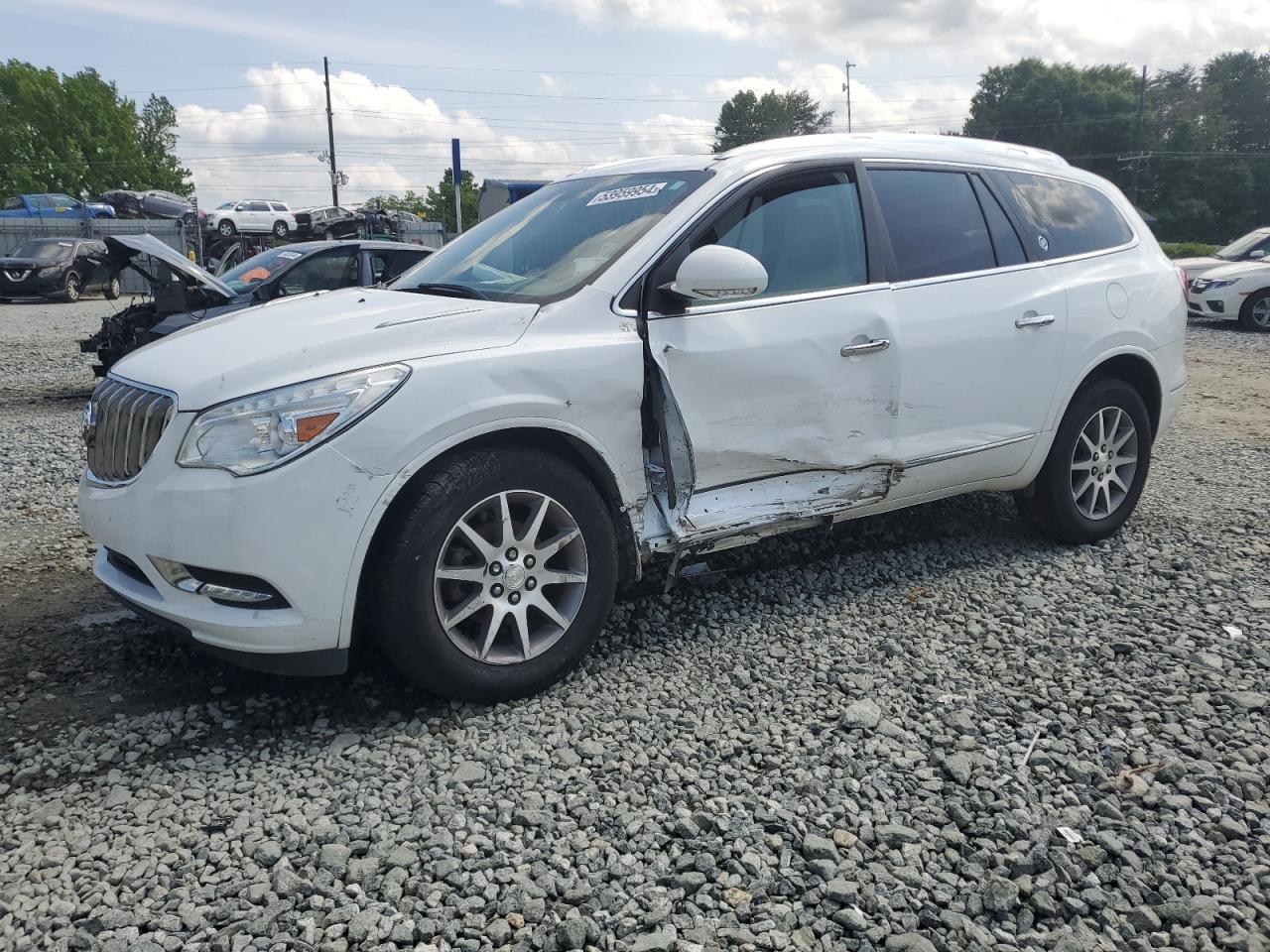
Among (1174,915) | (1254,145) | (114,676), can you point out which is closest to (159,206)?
(114,676)

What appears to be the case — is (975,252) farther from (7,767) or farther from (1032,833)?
(7,767)

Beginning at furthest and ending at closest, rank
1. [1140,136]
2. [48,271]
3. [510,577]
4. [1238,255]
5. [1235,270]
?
[1140,136] < [48,271] < [1238,255] < [1235,270] < [510,577]

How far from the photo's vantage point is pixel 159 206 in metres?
41.0

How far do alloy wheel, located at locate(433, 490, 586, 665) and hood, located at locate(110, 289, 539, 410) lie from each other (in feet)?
1.80

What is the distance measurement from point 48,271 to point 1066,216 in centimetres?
2482

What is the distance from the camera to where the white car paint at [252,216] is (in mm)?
38781

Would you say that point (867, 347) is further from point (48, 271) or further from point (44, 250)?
point (44, 250)

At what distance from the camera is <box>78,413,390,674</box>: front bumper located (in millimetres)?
2961

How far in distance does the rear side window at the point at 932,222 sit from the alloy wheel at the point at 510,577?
73.5 inches

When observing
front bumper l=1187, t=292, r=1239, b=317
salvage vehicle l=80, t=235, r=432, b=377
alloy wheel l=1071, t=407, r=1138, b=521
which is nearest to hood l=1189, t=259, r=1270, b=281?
front bumper l=1187, t=292, r=1239, b=317

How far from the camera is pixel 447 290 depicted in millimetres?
3949

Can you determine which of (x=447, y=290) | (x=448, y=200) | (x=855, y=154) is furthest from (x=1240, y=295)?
(x=448, y=200)

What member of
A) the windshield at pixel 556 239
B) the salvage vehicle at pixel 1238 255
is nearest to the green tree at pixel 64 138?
the salvage vehicle at pixel 1238 255

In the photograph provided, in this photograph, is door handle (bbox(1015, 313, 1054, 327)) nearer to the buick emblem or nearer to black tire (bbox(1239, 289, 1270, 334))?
the buick emblem
